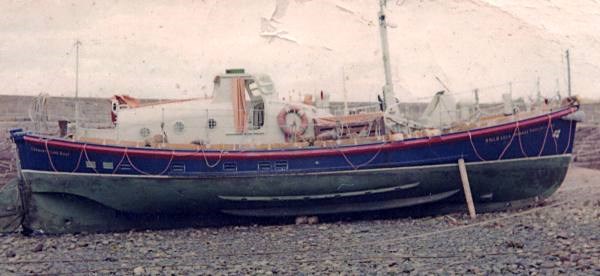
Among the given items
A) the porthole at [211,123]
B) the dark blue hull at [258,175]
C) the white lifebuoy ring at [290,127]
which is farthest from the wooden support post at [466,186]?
the porthole at [211,123]

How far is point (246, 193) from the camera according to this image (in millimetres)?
13047

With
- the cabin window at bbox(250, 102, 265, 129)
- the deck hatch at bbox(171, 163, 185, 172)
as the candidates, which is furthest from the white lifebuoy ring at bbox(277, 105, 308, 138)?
the deck hatch at bbox(171, 163, 185, 172)

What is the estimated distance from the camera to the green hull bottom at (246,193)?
12938mm

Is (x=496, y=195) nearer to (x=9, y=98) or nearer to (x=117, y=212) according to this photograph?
(x=117, y=212)

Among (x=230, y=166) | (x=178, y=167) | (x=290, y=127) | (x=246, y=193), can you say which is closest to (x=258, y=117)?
(x=290, y=127)

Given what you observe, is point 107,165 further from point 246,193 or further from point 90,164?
point 246,193

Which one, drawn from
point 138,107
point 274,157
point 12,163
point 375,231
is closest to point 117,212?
point 138,107

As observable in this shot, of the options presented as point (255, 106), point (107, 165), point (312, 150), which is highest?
point (255, 106)

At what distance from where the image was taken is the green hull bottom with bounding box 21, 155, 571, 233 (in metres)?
12.9

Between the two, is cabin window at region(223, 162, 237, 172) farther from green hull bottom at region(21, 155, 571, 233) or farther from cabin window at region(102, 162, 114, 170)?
cabin window at region(102, 162, 114, 170)

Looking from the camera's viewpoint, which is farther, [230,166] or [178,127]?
[178,127]

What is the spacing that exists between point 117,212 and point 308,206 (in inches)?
169

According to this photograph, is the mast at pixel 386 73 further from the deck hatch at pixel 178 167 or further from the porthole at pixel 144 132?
the porthole at pixel 144 132

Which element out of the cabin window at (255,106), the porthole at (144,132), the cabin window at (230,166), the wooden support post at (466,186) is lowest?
the wooden support post at (466,186)
